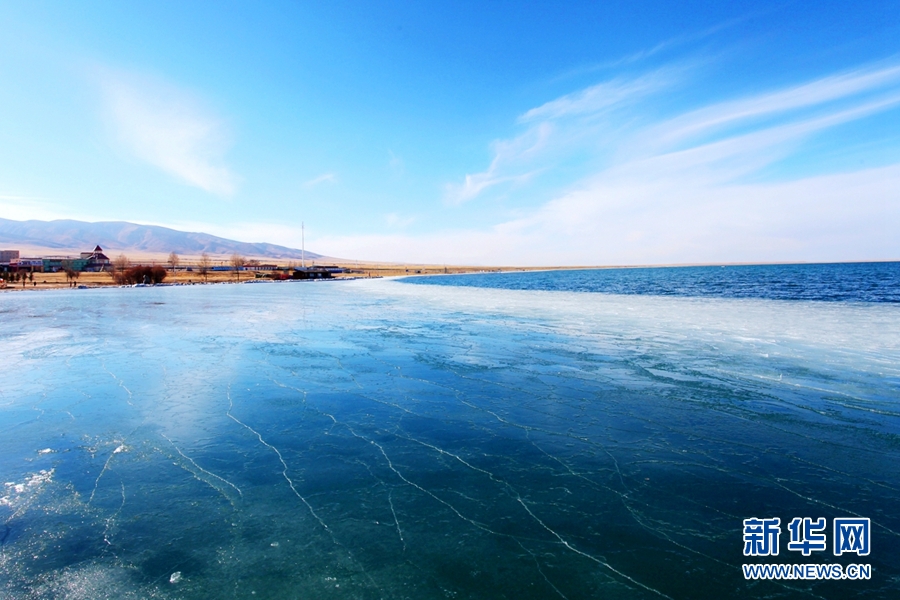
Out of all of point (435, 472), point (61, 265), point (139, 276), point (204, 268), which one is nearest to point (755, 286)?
point (435, 472)

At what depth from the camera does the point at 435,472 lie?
519cm

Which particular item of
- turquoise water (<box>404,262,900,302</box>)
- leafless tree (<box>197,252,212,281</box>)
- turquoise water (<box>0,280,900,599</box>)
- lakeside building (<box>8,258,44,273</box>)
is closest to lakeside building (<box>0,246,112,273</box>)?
lakeside building (<box>8,258,44,273</box>)

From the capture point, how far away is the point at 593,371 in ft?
32.6

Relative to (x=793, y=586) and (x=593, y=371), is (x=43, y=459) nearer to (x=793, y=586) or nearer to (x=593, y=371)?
(x=793, y=586)

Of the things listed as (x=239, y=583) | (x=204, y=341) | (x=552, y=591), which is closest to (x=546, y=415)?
(x=552, y=591)

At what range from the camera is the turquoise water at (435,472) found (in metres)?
3.52

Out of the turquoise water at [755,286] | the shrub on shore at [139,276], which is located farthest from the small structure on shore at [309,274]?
the shrub on shore at [139,276]

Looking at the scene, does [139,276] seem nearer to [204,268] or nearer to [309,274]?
[204,268]

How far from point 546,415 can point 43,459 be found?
6.76 m

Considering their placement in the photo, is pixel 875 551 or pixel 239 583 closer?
pixel 239 583

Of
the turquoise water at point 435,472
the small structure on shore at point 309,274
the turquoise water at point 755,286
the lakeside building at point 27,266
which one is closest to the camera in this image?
the turquoise water at point 435,472

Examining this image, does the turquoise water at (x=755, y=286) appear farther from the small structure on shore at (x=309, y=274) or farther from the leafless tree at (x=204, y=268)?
the leafless tree at (x=204, y=268)

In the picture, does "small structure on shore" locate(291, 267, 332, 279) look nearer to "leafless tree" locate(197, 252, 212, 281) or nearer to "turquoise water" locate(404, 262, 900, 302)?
"leafless tree" locate(197, 252, 212, 281)

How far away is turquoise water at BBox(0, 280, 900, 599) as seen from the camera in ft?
11.5
